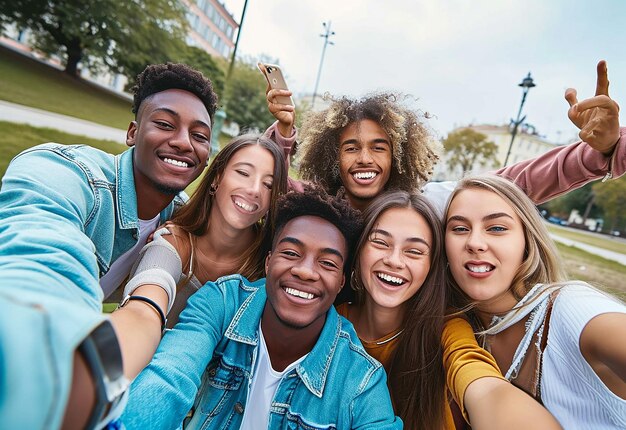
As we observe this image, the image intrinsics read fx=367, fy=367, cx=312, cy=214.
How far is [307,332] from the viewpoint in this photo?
2104mm

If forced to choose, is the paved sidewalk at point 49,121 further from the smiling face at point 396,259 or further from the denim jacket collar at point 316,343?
the smiling face at point 396,259

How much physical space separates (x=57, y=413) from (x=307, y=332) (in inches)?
63.8

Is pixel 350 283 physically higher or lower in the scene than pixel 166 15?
lower

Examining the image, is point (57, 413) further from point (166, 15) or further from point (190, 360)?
point (166, 15)

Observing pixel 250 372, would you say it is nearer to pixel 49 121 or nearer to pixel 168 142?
pixel 168 142

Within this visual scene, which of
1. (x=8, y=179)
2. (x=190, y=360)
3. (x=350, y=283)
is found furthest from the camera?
(x=350, y=283)

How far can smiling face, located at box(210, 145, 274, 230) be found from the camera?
8.65 feet

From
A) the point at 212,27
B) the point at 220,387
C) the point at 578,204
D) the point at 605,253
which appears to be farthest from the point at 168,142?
the point at 212,27

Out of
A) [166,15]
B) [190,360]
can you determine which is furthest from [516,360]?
[166,15]

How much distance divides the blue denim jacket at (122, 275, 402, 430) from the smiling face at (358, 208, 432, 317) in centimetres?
33

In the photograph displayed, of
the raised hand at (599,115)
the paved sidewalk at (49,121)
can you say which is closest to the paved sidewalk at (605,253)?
the raised hand at (599,115)

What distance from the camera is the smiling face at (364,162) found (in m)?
3.15

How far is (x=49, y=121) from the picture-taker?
10555mm

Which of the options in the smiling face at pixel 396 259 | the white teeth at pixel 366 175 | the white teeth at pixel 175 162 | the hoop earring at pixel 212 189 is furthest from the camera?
the white teeth at pixel 366 175
